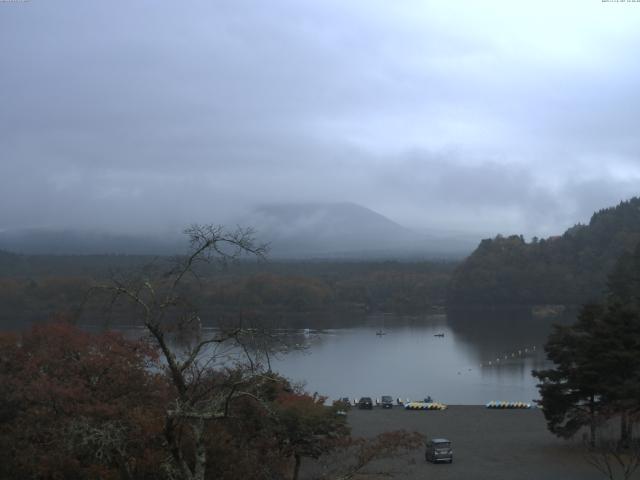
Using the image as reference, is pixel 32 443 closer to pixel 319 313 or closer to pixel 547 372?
pixel 547 372

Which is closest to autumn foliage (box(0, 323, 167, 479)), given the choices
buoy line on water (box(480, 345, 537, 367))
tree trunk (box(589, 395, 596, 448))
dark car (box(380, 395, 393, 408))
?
tree trunk (box(589, 395, 596, 448))

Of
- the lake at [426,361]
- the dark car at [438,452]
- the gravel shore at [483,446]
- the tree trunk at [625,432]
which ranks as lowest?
the lake at [426,361]

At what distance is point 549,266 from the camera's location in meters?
58.5

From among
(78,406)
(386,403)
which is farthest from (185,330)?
(386,403)

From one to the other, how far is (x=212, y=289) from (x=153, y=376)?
127ft

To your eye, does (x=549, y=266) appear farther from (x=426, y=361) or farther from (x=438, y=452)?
(x=438, y=452)

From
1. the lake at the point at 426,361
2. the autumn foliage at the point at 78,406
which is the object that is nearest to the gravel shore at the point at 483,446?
the autumn foliage at the point at 78,406

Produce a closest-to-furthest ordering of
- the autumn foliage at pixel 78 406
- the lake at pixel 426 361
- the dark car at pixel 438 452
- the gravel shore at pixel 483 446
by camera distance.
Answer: the autumn foliage at pixel 78 406 → the gravel shore at pixel 483 446 → the dark car at pixel 438 452 → the lake at pixel 426 361

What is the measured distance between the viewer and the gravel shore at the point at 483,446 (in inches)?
380

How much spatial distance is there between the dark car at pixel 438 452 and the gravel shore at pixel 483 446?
0.12 m

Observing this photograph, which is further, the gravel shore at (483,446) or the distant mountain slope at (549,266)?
the distant mountain slope at (549,266)

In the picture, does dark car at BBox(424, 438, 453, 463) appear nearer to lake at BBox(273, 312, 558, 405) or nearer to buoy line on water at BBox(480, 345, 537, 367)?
lake at BBox(273, 312, 558, 405)

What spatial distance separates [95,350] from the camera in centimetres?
781

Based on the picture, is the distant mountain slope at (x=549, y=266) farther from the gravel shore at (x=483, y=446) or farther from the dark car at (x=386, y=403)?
the gravel shore at (x=483, y=446)
